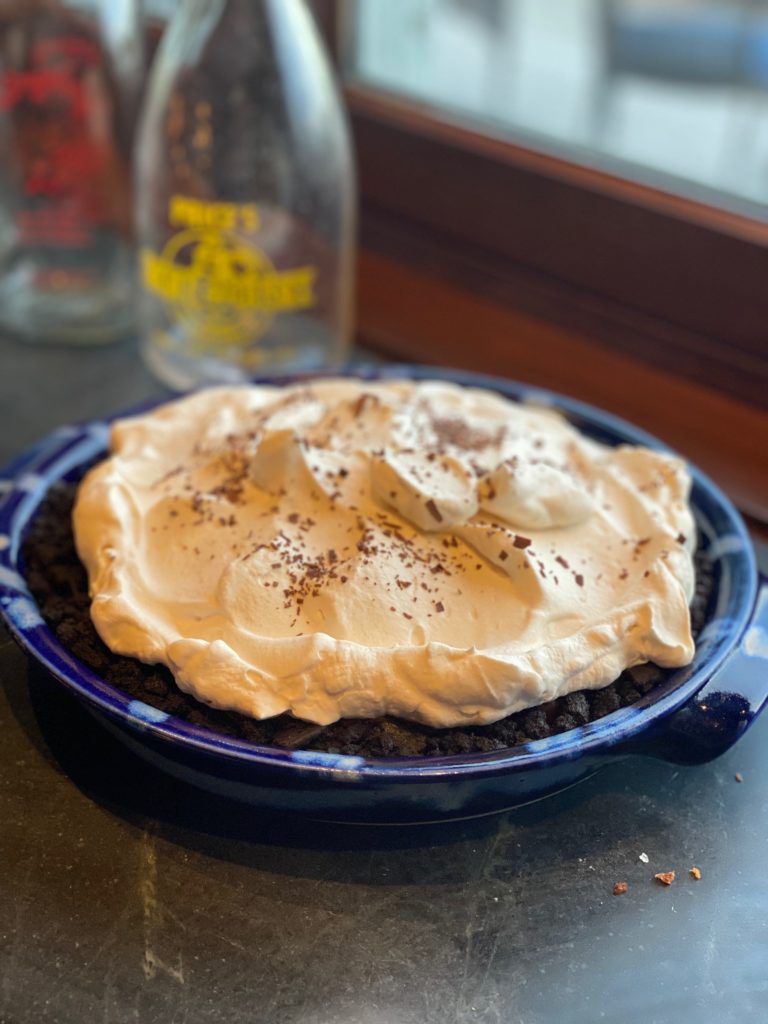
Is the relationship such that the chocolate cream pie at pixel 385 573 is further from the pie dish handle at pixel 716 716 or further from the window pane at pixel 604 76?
the window pane at pixel 604 76

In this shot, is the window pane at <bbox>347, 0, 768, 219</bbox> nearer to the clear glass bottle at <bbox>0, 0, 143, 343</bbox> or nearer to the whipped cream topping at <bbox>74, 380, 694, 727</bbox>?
the clear glass bottle at <bbox>0, 0, 143, 343</bbox>

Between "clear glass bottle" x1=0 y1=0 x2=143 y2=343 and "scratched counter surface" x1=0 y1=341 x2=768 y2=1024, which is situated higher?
"clear glass bottle" x1=0 y1=0 x2=143 y2=343

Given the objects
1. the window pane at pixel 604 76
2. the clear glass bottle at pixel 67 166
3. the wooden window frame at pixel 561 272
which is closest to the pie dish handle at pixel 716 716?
the wooden window frame at pixel 561 272

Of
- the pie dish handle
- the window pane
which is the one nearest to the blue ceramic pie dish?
the pie dish handle

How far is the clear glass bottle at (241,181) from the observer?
1.15 metres

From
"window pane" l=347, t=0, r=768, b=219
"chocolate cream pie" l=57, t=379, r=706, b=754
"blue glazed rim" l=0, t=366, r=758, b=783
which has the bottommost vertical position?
"blue glazed rim" l=0, t=366, r=758, b=783

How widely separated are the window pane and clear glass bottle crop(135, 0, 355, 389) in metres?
0.31

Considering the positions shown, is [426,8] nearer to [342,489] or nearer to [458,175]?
[458,175]

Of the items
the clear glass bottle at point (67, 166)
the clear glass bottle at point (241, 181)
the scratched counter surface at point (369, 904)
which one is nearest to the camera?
the scratched counter surface at point (369, 904)

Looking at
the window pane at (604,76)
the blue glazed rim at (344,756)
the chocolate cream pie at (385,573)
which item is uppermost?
the window pane at (604,76)

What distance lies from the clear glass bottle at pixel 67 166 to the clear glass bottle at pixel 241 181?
11 centimetres

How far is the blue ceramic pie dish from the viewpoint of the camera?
2.18 feet

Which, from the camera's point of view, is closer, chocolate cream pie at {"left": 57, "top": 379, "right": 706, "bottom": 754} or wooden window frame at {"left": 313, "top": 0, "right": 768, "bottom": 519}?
chocolate cream pie at {"left": 57, "top": 379, "right": 706, "bottom": 754}

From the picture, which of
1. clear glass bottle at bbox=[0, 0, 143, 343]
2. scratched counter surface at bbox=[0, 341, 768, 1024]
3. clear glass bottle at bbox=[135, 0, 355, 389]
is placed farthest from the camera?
clear glass bottle at bbox=[0, 0, 143, 343]
